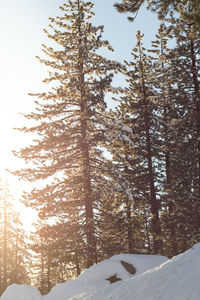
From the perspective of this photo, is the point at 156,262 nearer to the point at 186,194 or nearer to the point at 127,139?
the point at 186,194

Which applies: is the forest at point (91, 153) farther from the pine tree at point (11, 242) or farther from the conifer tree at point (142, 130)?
the pine tree at point (11, 242)

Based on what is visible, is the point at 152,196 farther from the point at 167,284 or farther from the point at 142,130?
the point at 167,284

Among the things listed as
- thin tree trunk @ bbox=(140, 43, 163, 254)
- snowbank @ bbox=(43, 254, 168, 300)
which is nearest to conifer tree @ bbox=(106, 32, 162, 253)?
thin tree trunk @ bbox=(140, 43, 163, 254)

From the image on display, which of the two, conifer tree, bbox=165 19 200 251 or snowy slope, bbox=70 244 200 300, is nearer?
snowy slope, bbox=70 244 200 300

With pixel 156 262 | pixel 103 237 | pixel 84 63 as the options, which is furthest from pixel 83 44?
pixel 156 262

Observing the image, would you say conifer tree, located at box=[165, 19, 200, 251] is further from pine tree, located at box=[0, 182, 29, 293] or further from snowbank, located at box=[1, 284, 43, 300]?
pine tree, located at box=[0, 182, 29, 293]

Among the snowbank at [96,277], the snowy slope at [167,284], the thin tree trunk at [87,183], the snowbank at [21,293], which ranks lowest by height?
the snowbank at [21,293]

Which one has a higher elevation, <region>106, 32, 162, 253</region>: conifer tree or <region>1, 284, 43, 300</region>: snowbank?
<region>106, 32, 162, 253</region>: conifer tree

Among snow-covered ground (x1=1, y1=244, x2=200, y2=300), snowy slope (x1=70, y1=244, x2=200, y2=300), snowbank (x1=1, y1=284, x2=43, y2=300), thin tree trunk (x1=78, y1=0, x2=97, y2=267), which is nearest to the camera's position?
snowy slope (x1=70, y1=244, x2=200, y2=300)

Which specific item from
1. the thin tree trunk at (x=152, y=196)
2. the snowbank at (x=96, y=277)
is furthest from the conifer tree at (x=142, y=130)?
the snowbank at (x=96, y=277)

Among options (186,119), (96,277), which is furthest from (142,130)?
(96,277)

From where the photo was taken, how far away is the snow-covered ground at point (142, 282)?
23.1 ft

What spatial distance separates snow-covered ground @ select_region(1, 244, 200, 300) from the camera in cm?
705

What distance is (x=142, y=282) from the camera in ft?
27.0
